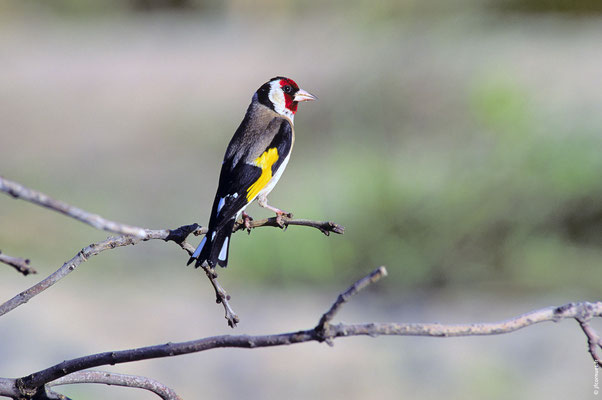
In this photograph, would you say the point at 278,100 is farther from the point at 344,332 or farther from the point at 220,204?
the point at 344,332

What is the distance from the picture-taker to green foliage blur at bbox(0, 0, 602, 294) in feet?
17.3

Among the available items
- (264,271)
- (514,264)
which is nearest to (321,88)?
(264,271)

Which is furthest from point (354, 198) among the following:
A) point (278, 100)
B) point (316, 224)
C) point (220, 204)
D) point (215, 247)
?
point (316, 224)

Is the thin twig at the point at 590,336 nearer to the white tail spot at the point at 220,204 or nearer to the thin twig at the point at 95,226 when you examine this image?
the thin twig at the point at 95,226

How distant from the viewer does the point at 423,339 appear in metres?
4.58

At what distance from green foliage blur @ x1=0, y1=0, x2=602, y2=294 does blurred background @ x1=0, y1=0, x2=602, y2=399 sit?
0.07 feet

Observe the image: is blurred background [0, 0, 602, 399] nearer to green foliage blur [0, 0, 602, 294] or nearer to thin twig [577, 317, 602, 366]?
green foliage blur [0, 0, 602, 294]

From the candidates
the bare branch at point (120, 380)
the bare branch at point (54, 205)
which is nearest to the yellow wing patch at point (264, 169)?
the bare branch at point (120, 380)

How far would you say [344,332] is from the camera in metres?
0.95

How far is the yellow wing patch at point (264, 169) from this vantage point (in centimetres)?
194

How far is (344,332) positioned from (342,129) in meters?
5.60

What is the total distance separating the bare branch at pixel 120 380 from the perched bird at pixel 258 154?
1.93ft

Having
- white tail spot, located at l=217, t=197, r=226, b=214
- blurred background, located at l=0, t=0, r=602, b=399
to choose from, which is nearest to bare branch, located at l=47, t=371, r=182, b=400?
white tail spot, located at l=217, t=197, r=226, b=214

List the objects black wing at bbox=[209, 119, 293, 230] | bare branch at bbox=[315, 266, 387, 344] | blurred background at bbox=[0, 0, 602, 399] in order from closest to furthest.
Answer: bare branch at bbox=[315, 266, 387, 344]
black wing at bbox=[209, 119, 293, 230]
blurred background at bbox=[0, 0, 602, 399]
